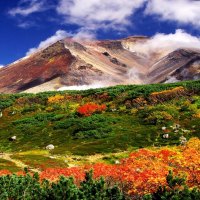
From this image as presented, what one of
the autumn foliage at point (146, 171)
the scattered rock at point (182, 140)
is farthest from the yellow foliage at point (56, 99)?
the autumn foliage at point (146, 171)

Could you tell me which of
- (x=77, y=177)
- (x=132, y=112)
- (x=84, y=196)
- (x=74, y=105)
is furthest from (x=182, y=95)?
(x=84, y=196)

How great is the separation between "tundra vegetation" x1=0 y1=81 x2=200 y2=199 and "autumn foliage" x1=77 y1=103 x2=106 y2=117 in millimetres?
333

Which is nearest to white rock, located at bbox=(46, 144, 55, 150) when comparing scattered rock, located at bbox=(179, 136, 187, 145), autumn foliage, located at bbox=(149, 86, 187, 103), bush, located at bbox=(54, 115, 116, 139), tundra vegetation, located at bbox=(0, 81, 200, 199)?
tundra vegetation, located at bbox=(0, 81, 200, 199)

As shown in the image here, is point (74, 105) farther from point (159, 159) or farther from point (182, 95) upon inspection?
point (159, 159)

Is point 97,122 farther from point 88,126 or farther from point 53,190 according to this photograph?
point 53,190

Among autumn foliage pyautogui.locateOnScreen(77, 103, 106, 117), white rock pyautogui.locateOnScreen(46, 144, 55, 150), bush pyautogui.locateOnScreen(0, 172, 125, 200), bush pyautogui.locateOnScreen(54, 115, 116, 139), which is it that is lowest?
bush pyautogui.locateOnScreen(0, 172, 125, 200)

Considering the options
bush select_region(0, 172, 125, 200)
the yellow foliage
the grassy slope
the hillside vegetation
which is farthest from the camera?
the yellow foliage

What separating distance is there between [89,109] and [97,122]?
17811mm

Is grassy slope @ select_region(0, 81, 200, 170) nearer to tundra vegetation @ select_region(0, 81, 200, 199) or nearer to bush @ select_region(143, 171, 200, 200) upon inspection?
tundra vegetation @ select_region(0, 81, 200, 199)

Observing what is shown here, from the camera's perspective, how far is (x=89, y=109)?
150 meters

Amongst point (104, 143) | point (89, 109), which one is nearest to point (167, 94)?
point (89, 109)

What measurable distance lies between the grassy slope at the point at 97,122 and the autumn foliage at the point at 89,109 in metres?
2.22

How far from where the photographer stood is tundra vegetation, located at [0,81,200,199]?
38719mm

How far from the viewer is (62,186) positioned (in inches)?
1433
